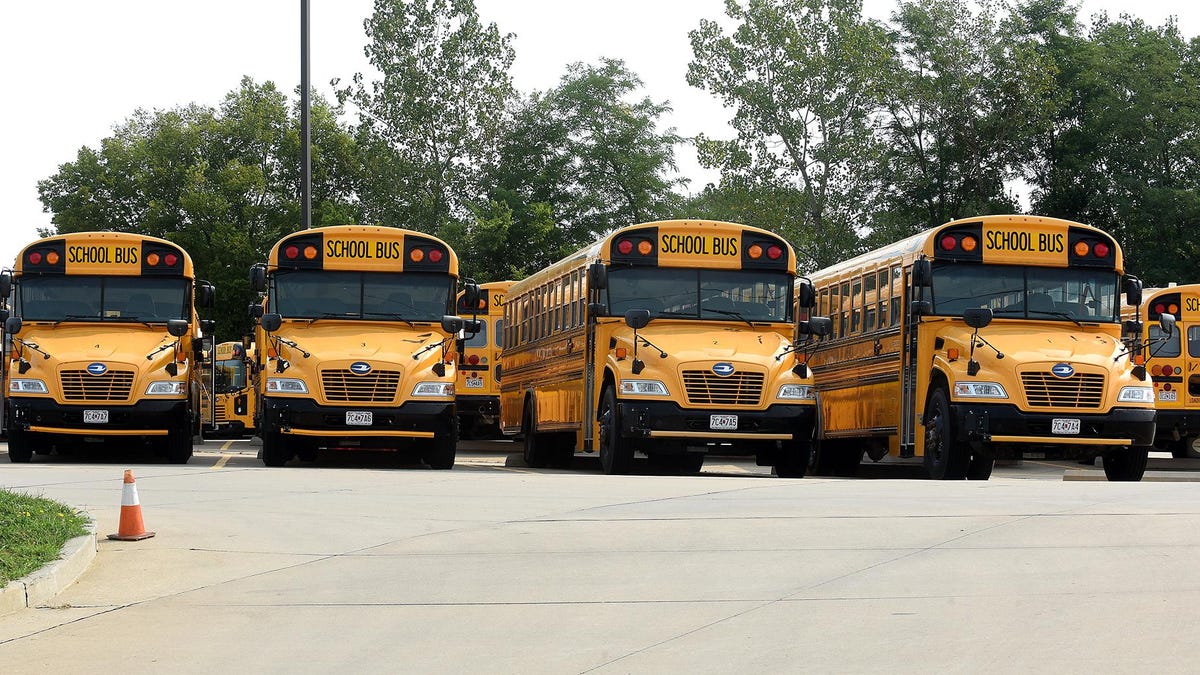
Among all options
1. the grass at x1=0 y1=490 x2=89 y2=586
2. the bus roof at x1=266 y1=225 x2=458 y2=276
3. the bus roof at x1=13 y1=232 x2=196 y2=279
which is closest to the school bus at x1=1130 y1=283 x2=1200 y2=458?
the bus roof at x1=266 y1=225 x2=458 y2=276

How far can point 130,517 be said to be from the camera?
11.8 meters

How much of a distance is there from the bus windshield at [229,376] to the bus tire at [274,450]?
71.9ft

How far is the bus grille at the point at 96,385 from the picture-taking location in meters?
21.3

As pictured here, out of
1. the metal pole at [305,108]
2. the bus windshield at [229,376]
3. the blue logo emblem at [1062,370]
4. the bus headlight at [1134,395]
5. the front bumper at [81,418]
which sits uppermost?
the metal pole at [305,108]

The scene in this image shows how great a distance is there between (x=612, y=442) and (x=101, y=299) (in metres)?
7.50

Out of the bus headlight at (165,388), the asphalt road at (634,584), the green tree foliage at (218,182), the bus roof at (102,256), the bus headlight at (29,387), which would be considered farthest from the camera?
the green tree foliage at (218,182)

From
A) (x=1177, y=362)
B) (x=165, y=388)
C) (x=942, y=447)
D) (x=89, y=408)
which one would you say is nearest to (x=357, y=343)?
(x=165, y=388)

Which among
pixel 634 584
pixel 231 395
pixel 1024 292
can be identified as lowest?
pixel 634 584

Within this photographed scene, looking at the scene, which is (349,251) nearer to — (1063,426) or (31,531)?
(1063,426)

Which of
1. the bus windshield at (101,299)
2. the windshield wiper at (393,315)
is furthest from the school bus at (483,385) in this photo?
the windshield wiper at (393,315)

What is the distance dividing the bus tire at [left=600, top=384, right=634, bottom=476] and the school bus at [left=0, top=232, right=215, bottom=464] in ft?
18.2

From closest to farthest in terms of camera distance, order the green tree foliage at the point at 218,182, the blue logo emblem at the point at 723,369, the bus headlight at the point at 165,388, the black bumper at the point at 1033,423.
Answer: the black bumper at the point at 1033,423, the blue logo emblem at the point at 723,369, the bus headlight at the point at 165,388, the green tree foliage at the point at 218,182

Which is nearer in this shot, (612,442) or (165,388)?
(612,442)

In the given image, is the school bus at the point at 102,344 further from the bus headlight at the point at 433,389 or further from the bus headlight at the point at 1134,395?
the bus headlight at the point at 1134,395
